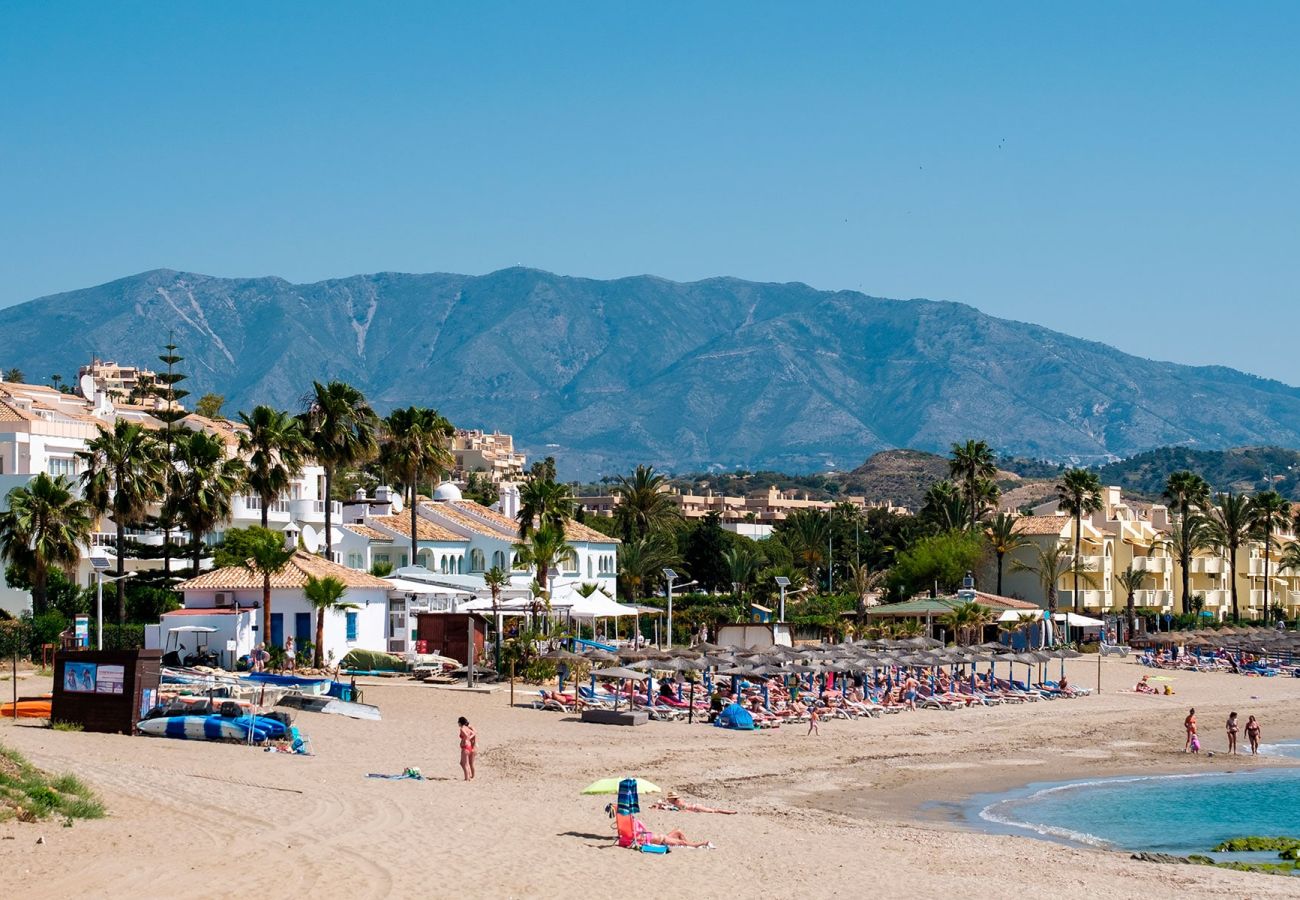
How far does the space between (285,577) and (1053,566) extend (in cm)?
4952

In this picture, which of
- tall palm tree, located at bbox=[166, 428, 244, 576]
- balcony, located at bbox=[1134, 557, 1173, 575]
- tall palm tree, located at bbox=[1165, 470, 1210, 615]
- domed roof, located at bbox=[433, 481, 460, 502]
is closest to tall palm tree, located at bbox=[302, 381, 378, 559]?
tall palm tree, located at bbox=[166, 428, 244, 576]

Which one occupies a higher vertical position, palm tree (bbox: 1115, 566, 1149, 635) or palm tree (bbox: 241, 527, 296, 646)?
palm tree (bbox: 241, 527, 296, 646)

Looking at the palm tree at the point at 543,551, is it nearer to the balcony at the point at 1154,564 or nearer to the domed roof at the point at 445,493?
the domed roof at the point at 445,493

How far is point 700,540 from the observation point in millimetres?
95938

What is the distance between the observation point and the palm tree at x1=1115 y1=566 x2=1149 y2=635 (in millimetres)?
90500

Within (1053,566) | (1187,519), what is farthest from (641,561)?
(1187,519)

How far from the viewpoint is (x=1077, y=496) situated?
9031 centimetres

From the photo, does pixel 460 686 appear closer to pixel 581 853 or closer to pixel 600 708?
pixel 600 708

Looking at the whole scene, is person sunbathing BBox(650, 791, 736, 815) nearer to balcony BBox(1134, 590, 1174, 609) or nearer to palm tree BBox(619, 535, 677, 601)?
palm tree BBox(619, 535, 677, 601)

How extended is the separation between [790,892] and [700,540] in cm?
7675

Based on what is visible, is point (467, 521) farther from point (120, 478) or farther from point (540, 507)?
point (120, 478)

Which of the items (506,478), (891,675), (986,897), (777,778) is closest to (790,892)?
(986,897)

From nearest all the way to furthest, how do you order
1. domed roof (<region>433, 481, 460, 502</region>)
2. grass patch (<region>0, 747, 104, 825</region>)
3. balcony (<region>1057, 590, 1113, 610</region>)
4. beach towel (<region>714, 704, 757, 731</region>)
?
grass patch (<region>0, 747, 104, 825</region>), beach towel (<region>714, 704, 757, 731</region>), domed roof (<region>433, 481, 460, 502</region>), balcony (<region>1057, 590, 1113, 610</region>)

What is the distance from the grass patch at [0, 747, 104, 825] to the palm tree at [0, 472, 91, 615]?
2716 cm
